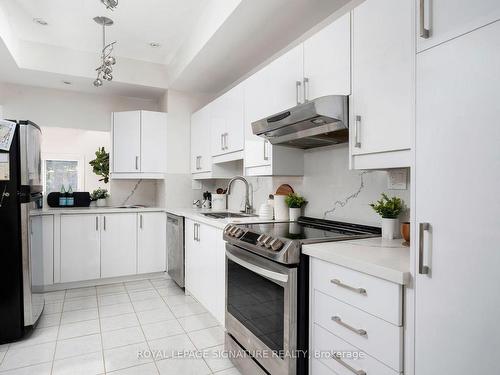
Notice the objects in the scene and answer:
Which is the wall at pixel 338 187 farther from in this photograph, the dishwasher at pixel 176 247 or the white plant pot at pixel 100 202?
the white plant pot at pixel 100 202

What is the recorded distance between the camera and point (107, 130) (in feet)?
14.1

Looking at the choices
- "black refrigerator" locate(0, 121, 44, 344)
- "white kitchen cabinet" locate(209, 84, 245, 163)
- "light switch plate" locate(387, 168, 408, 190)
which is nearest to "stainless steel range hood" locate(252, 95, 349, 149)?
"light switch plate" locate(387, 168, 408, 190)

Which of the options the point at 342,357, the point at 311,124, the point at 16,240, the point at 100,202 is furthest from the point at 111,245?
the point at 342,357

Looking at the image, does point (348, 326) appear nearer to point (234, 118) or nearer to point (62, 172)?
point (234, 118)

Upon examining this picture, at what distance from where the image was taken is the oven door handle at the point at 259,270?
155 centimetres

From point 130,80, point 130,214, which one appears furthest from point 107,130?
point 130,214

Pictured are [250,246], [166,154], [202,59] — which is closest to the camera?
[250,246]

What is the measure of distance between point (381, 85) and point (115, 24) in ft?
8.58

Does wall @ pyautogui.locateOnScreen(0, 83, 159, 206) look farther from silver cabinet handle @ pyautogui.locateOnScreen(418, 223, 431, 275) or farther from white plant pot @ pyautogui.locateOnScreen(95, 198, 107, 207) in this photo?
silver cabinet handle @ pyautogui.locateOnScreen(418, 223, 431, 275)

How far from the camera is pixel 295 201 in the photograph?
8.17 feet

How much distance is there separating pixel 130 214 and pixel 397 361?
3.38 metres

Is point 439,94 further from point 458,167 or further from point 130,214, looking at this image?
point 130,214

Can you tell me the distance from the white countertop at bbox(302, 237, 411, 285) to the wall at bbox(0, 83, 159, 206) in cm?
353

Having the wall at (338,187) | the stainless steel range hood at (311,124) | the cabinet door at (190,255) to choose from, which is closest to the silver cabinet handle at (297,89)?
the stainless steel range hood at (311,124)
